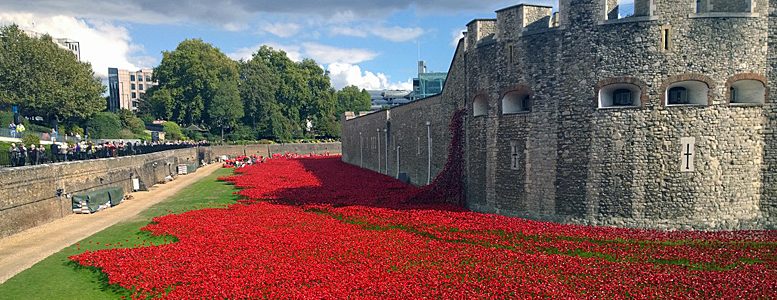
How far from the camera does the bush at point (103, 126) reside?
197 ft

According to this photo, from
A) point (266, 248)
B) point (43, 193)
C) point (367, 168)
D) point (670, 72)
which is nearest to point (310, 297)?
point (266, 248)

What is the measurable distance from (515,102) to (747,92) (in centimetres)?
773

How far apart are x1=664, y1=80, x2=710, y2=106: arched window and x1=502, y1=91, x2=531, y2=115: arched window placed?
4.99 meters

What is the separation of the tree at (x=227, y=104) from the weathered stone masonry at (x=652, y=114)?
2539 inches

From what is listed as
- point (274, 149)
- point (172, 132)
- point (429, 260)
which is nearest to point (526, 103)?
point (429, 260)

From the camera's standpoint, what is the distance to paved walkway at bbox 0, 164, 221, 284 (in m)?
14.2

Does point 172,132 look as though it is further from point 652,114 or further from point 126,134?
point 652,114

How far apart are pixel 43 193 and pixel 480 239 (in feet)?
60.8

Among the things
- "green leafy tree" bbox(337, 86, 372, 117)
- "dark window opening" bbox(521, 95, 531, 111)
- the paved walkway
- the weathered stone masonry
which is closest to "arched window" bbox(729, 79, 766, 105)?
the weathered stone masonry

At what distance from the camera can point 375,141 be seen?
1815 inches

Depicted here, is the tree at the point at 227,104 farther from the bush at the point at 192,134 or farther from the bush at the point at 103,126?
the bush at the point at 103,126

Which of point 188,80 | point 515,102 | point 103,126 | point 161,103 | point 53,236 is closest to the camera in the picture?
point 53,236

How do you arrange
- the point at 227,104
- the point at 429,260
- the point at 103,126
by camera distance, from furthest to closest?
the point at 227,104 → the point at 103,126 → the point at 429,260

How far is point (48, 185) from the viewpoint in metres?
20.9
